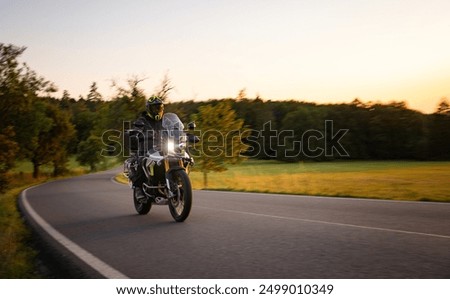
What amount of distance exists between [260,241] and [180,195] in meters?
2.32

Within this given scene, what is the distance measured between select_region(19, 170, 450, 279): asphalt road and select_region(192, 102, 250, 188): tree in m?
15.6

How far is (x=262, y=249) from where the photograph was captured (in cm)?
527

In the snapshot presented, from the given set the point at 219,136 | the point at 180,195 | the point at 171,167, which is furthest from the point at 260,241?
the point at 219,136

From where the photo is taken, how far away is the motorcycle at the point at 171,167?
7.53 meters

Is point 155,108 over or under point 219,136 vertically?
over

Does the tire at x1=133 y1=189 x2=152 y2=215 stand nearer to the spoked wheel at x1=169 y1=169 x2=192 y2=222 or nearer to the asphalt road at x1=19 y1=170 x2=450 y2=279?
the asphalt road at x1=19 y1=170 x2=450 y2=279

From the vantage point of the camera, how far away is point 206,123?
1092 inches

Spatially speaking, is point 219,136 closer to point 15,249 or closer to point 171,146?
point 171,146

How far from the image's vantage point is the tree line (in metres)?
17.6

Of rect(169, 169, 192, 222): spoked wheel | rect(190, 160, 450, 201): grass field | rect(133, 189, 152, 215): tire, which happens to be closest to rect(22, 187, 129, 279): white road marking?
rect(133, 189, 152, 215): tire

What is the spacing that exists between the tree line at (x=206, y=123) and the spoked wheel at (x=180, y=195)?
6.19 feet
